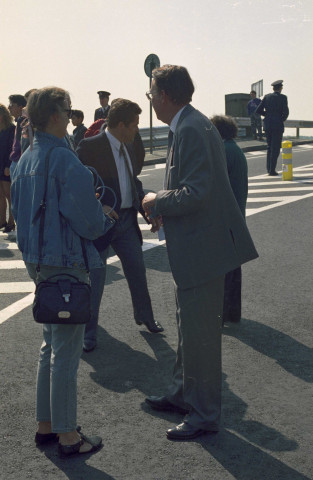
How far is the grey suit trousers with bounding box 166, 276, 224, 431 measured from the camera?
13.6ft

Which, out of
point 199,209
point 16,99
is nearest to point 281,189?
point 16,99

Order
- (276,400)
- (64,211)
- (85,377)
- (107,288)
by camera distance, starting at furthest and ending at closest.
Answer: (107,288) < (85,377) < (276,400) < (64,211)

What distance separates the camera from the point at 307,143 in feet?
93.3

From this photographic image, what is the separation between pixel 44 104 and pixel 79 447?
1693mm

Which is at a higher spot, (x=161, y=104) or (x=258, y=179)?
(x=161, y=104)

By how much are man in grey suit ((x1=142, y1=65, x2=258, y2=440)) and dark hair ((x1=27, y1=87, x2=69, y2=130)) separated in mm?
614

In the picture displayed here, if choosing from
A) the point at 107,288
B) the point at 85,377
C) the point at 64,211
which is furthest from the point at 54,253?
the point at 107,288

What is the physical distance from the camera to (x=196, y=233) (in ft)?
13.4

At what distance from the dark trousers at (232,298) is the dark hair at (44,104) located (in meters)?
2.79

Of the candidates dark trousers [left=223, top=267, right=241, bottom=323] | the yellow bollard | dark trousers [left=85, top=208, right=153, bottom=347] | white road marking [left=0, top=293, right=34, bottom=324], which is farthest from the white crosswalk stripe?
dark trousers [left=85, top=208, right=153, bottom=347]

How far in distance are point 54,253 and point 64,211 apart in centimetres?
20

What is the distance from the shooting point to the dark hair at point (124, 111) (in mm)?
5652

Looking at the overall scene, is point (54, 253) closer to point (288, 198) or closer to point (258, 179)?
point (288, 198)

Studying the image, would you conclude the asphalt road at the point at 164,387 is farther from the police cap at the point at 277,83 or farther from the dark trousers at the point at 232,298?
the police cap at the point at 277,83
